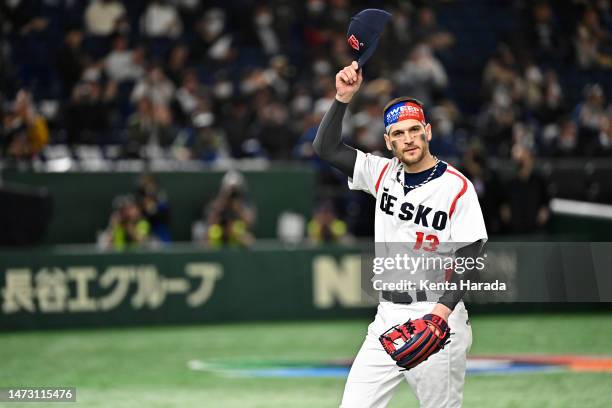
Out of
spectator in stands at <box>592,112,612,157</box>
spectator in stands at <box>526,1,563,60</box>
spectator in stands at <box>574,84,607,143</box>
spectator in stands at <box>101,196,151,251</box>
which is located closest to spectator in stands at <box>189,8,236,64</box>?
spectator in stands at <box>101,196,151,251</box>

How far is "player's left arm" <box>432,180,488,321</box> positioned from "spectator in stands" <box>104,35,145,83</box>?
1263cm

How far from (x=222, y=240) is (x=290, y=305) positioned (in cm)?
133

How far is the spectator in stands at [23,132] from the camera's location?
15891 millimetres

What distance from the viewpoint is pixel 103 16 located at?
18328 millimetres

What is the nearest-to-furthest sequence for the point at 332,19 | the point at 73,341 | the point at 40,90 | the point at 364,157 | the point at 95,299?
the point at 364,157, the point at 73,341, the point at 95,299, the point at 40,90, the point at 332,19

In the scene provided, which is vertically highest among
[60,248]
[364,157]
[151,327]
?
[364,157]

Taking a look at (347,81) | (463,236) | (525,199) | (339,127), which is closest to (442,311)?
(463,236)

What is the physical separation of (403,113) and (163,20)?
44.1 feet

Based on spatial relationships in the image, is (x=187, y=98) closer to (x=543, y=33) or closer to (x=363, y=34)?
(x=543, y=33)

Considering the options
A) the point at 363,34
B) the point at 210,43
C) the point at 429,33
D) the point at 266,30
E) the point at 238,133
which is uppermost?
the point at 266,30

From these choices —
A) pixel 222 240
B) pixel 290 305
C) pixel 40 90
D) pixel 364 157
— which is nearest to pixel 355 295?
pixel 290 305

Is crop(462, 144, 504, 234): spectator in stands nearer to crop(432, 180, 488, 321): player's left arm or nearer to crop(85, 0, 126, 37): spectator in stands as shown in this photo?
crop(85, 0, 126, 37): spectator in stands

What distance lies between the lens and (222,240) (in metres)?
15.9

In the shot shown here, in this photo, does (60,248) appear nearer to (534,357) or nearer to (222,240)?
(222,240)
